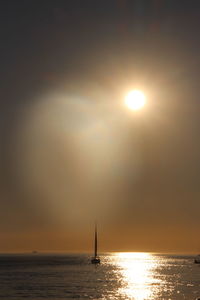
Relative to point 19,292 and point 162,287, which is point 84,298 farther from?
point 162,287

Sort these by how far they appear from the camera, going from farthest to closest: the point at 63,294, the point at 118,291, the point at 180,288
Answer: the point at 180,288 < the point at 118,291 < the point at 63,294

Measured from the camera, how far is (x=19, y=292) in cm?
10269

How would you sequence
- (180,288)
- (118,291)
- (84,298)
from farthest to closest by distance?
(180,288) < (118,291) < (84,298)

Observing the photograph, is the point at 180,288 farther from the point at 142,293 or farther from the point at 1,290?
the point at 1,290

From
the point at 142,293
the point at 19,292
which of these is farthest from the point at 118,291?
the point at 19,292

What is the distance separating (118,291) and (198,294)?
55.7 ft

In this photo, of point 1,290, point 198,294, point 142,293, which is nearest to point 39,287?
point 1,290

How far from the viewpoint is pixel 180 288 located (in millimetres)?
114625

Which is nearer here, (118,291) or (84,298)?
(84,298)

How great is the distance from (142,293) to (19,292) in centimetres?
2546

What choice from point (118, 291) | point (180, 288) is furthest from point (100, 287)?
point (180, 288)

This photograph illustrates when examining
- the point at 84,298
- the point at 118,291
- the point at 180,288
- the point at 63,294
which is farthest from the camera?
the point at 180,288

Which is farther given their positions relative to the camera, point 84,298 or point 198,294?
point 198,294

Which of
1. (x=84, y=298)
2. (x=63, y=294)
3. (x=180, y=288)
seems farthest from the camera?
(x=180, y=288)
